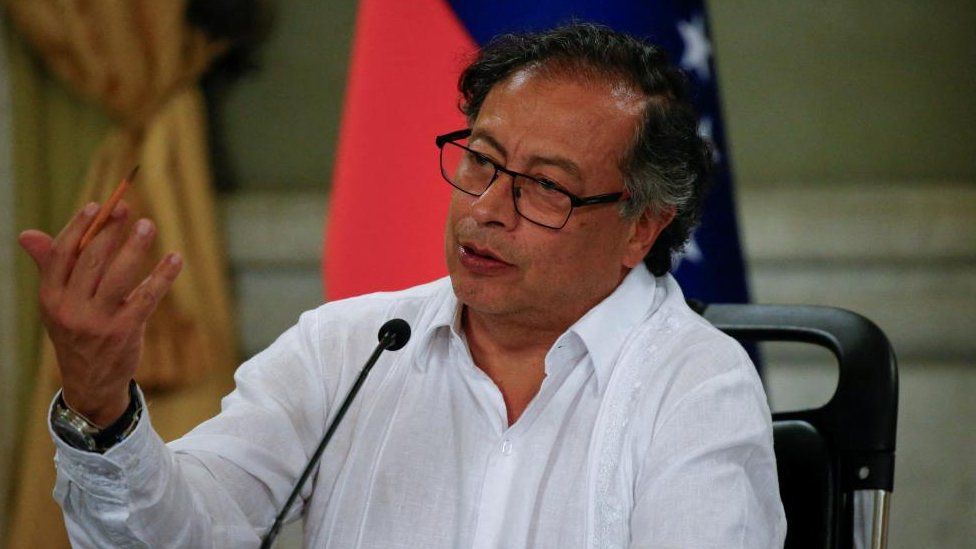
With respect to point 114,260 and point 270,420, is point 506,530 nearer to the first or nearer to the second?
point 270,420

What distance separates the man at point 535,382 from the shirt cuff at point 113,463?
0.18ft

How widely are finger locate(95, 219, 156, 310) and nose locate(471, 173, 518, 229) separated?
526 mm

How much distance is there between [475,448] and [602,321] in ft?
0.77

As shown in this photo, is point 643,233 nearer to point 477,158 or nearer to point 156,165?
point 477,158

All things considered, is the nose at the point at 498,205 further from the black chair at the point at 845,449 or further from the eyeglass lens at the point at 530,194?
the black chair at the point at 845,449

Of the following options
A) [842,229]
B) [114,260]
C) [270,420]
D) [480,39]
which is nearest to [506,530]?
[270,420]

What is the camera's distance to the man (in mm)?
1427

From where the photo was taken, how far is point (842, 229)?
290 centimetres

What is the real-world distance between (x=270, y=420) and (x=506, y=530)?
337 mm

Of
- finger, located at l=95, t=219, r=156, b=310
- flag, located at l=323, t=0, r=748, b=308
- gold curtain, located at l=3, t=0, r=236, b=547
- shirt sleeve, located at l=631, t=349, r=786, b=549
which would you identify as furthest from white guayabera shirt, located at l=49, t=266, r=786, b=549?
gold curtain, located at l=3, t=0, r=236, b=547

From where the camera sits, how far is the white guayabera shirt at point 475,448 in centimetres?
137

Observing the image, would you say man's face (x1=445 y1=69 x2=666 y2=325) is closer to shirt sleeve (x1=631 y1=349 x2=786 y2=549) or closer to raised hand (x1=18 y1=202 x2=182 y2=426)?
shirt sleeve (x1=631 y1=349 x2=786 y2=549)

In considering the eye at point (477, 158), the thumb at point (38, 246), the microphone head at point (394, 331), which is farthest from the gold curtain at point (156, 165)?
the thumb at point (38, 246)

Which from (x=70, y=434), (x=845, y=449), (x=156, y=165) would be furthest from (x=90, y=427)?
(x=156, y=165)
